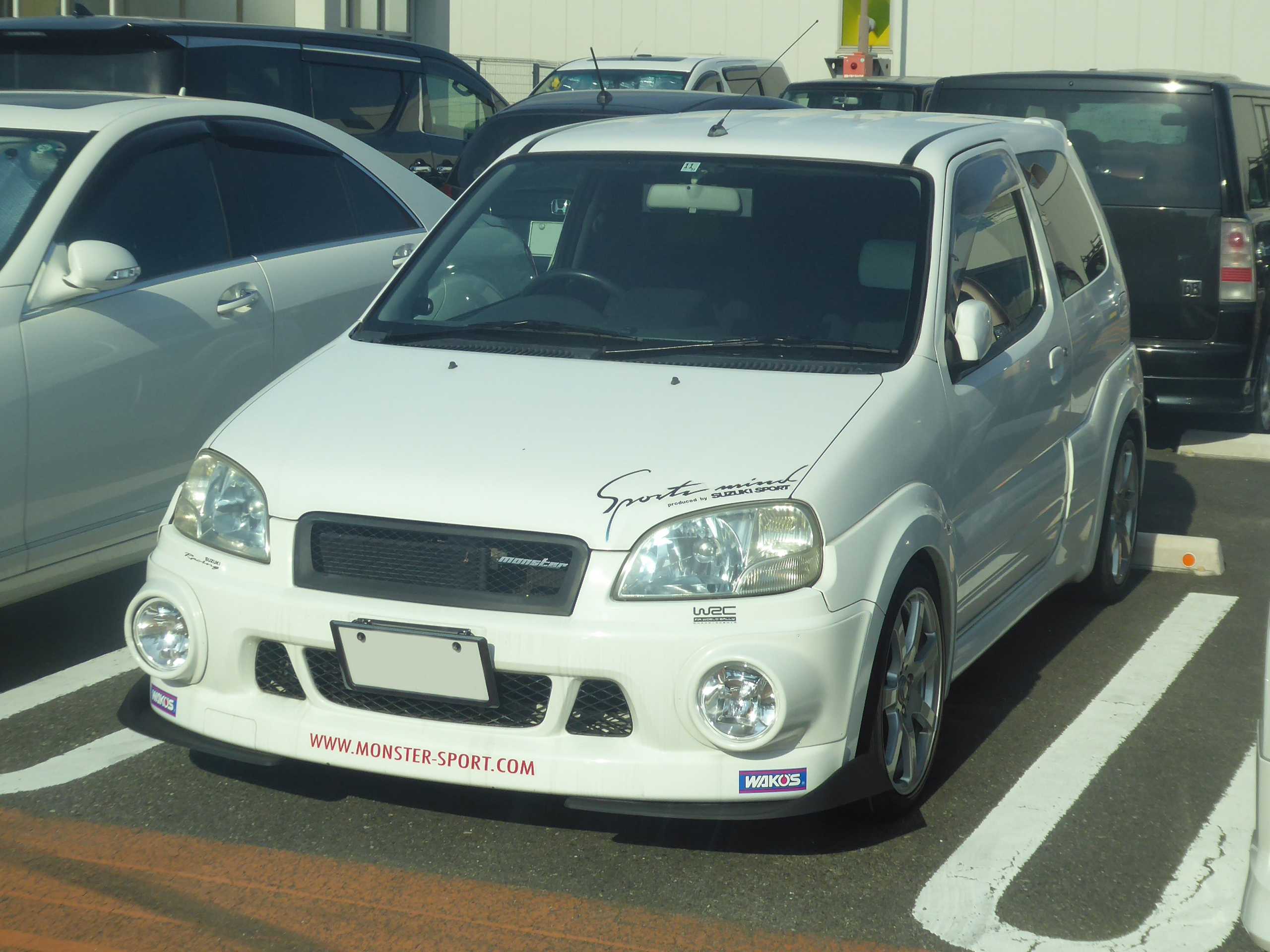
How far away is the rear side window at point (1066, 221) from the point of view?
17.0ft

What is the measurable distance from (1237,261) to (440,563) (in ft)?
18.4

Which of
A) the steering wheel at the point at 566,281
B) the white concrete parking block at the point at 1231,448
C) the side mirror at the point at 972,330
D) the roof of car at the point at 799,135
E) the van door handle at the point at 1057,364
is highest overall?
the roof of car at the point at 799,135

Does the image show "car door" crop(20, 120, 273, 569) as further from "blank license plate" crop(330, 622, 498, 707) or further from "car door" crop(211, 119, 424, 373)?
"blank license plate" crop(330, 622, 498, 707)

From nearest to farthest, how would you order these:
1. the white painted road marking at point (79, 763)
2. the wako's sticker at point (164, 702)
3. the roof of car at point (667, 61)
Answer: the wako's sticker at point (164, 702)
the white painted road marking at point (79, 763)
the roof of car at point (667, 61)

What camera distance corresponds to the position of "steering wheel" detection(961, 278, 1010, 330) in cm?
443

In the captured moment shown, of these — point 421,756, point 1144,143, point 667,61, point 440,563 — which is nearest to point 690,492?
point 440,563

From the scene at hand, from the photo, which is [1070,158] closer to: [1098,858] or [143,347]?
[1098,858]

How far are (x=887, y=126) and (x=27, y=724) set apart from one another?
119 inches

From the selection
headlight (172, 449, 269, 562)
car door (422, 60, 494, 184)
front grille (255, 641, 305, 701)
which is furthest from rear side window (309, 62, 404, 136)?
front grille (255, 641, 305, 701)

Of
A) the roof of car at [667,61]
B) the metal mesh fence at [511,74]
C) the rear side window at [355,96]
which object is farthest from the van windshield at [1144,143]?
the metal mesh fence at [511,74]

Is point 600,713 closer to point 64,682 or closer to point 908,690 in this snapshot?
point 908,690

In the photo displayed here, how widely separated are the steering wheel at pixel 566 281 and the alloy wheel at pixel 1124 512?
2.17 meters

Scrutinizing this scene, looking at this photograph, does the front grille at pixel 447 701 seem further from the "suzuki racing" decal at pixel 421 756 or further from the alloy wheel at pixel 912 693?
the alloy wheel at pixel 912 693

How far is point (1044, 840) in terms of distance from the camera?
12.3ft
